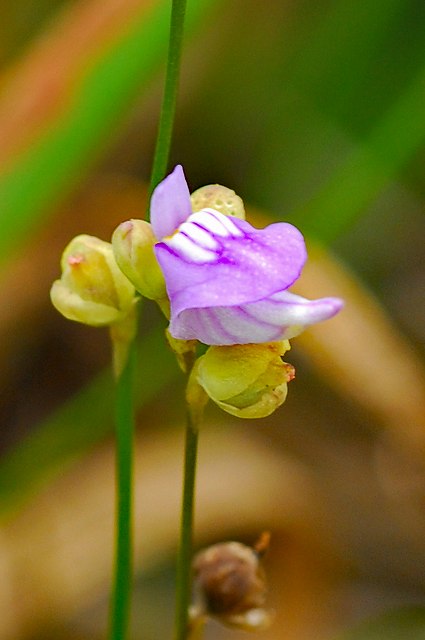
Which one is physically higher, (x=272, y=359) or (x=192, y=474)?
(x=272, y=359)

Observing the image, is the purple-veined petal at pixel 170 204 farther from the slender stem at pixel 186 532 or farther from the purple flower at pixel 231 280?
the slender stem at pixel 186 532

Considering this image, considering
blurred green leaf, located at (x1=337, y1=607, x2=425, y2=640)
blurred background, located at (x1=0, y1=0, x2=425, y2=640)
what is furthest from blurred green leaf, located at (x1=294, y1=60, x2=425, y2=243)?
blurred green leaf, located at (x1=337, y1=607, x2=425, y2=640)

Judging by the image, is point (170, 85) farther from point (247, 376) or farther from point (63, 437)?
point (63, 437)

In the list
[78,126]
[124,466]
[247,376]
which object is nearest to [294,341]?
[78,126]

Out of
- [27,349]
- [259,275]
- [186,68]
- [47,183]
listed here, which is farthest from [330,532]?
[259,275]

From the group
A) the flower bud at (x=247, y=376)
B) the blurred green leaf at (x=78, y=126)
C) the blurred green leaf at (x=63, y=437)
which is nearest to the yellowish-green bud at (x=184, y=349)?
the flower bud at (x=247, y=376)

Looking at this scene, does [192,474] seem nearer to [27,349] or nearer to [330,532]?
[330,532]
